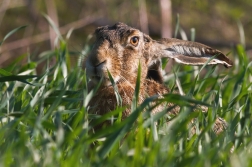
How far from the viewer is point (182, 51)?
506 centimetres

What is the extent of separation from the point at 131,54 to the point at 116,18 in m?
6.03

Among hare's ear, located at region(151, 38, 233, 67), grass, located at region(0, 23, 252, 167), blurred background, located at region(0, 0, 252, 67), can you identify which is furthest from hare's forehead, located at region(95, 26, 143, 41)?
blurred background, located at region(0, 0, 252, 67)

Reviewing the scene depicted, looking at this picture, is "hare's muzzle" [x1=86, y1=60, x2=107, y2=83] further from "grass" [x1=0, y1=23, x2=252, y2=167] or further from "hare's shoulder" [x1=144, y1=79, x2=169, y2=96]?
"hare's shoulder" [x1=144, y1=79, x2=169, y2=96]

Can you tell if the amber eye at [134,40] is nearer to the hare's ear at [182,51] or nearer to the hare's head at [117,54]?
the hare's head at [117,54]

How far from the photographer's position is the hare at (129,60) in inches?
169

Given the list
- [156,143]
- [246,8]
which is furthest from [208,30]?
[156,143]

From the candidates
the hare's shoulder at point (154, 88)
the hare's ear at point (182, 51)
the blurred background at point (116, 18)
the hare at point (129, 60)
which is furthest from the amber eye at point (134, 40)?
the blurred background at point (116, 18)

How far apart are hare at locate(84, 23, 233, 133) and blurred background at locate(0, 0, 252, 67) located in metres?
4.74

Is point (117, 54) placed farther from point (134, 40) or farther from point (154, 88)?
point (154, 88)

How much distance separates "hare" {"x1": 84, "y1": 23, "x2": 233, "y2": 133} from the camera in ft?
14.0

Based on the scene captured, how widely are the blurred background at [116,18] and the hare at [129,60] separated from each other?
15.6ft

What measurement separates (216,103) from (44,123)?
1.37m

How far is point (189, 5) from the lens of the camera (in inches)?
449

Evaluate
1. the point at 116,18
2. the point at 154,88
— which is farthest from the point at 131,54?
the point at 116,18
